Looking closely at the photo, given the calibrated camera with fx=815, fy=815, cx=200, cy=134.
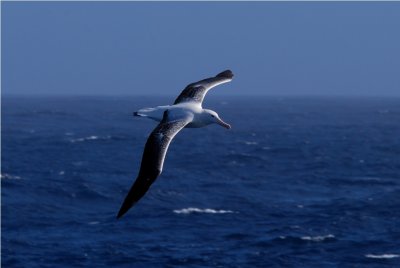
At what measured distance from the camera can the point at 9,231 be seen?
54625 millimetres

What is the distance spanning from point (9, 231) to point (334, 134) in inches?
3810

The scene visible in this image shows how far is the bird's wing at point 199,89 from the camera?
2559 centimetres

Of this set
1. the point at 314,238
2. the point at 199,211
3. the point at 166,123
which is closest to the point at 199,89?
the point at 166,123

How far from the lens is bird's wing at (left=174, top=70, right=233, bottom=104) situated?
25594 mm

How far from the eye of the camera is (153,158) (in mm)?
20625

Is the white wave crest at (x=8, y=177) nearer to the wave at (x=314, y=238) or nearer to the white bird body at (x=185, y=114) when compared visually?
the wave at (x=314, y=238)

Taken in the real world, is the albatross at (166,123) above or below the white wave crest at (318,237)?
above

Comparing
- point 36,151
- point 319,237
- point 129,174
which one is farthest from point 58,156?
point 319,237

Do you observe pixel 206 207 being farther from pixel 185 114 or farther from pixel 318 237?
pixel 185 114

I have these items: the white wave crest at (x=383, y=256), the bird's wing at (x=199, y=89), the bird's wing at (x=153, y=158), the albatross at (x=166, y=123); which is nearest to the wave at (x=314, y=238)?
the white wave crest at (x=383, y=256)

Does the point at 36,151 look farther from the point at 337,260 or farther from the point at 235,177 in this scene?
the point at 337,260

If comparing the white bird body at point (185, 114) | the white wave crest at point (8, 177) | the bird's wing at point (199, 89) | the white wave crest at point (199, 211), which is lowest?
the white wave crest at point (199, 211)

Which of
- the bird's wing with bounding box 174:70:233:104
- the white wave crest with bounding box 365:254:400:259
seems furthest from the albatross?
the white wave crest with bounding box 365:254:400:259

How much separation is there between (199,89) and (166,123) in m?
3.82
